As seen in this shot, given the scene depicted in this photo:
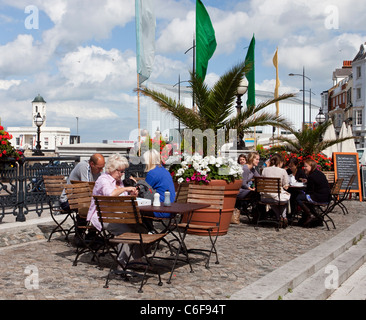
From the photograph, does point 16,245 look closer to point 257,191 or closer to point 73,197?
point 73,197

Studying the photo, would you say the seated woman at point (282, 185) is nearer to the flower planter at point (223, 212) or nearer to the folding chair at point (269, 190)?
the folding chair at point (269, 190)

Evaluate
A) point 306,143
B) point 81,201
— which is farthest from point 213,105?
point 81,201

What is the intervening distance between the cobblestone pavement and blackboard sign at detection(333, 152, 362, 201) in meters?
7.23

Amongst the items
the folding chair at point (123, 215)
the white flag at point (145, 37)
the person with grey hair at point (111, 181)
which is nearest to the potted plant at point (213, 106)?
the white flag at point (145, 37)

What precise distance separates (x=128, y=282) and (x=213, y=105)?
7757mm

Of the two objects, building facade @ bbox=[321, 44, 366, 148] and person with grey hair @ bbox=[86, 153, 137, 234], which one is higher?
building facade @ bbox=[321, 44, 366, 148]

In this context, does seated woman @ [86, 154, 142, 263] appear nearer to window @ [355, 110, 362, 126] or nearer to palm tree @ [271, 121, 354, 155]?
palm tree @ [271, 121, 354, 155]

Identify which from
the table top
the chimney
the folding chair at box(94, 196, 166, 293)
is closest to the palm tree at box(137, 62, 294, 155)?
the table top

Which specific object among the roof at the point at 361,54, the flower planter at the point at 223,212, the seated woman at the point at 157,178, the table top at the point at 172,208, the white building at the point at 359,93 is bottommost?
the flower planter at the point at 223,212

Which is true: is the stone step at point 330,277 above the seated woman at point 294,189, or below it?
below

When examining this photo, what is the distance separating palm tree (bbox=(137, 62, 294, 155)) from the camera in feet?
42.4

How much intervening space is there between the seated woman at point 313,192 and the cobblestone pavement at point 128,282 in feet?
2.42

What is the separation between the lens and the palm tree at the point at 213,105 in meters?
12.9

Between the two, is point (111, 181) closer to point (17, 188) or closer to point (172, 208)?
point (172, 208)
